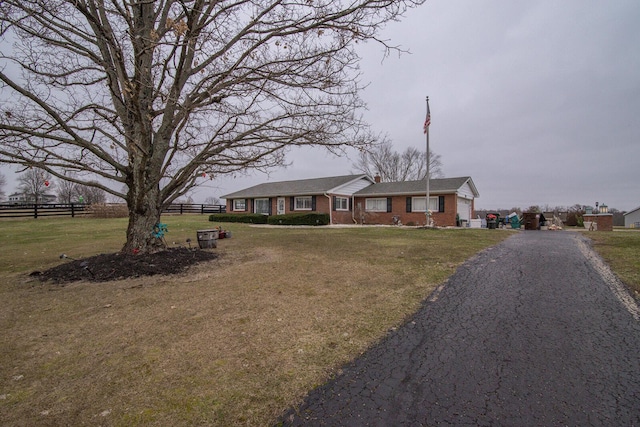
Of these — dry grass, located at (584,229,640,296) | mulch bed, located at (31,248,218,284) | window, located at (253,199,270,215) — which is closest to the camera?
dry grass, located at (584,229,640,296)

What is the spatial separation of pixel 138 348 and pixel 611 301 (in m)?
6.29

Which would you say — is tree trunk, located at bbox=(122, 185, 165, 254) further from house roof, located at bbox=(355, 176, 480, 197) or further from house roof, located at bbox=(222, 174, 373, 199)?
house roof, located at bbox=(355, 176, 480, 197)

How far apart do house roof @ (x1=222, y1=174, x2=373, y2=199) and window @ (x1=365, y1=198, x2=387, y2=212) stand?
2.39 m

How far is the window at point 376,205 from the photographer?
24.6 m

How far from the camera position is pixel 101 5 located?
6414mm

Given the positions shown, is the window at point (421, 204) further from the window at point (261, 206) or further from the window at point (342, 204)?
the window at point (261, 206)

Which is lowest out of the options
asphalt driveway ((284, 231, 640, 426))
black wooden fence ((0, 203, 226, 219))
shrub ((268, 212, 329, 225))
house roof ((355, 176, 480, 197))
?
asphalt driveway ((284, 231, 640, 426))

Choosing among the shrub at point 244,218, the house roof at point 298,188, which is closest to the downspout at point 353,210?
the house roof at point 298,188

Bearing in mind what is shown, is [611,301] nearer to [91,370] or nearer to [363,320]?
[363,320]

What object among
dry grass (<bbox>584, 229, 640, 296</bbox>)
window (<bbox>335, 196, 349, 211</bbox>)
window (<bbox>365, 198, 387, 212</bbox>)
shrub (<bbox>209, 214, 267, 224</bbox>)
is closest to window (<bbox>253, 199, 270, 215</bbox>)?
shrub (<bbox>209, 214, 267, 224</bbox>)

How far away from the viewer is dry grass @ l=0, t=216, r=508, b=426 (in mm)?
2281

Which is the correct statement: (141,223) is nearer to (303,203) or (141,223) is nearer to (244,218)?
(303,203)

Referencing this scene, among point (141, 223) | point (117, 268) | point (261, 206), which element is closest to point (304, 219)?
point (261, 206)

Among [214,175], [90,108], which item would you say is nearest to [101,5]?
[90,108]
